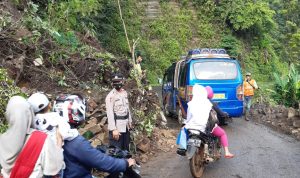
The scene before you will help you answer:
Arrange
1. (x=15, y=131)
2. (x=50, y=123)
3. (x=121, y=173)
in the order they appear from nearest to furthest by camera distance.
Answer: (x=15, y=131), (x=50, y=123), (x=121, y=173)

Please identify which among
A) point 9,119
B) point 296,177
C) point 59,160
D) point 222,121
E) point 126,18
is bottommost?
point 296,177

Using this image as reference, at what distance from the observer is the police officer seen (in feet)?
23.5

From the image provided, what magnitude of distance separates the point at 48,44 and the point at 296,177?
6.51 m

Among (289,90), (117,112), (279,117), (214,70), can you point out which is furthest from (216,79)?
(289,90)

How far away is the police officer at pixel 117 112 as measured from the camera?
718cm

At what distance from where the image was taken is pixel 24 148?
3221 mm

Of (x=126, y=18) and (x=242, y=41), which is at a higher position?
(x=126, y=18)

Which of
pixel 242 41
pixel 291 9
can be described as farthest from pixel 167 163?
pixel 291 9

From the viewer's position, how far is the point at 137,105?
9859mm

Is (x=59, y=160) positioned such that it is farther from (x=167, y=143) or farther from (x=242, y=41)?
(x=242, y=41)

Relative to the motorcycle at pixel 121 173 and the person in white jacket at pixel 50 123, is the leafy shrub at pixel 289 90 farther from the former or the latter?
the person in white jacket at pixel 50 123

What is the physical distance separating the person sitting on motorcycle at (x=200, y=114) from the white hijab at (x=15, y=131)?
161 inches

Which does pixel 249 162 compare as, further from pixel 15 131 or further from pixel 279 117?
pixel 15 131

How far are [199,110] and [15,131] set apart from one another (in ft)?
14.0
